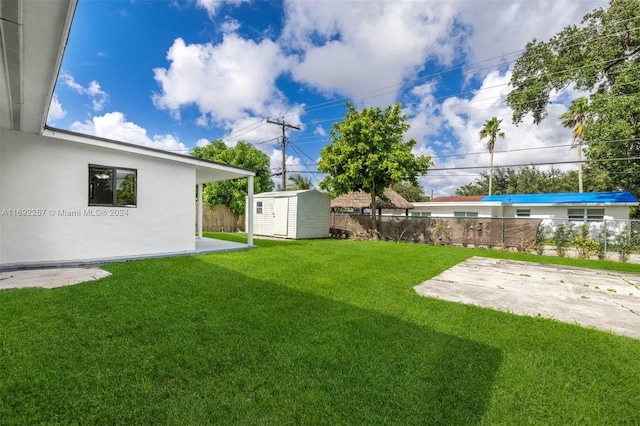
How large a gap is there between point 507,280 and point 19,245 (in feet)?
34.5

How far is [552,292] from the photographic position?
215 inches

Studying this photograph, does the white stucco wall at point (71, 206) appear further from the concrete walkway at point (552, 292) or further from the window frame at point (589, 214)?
the window frame at point (589, 214)

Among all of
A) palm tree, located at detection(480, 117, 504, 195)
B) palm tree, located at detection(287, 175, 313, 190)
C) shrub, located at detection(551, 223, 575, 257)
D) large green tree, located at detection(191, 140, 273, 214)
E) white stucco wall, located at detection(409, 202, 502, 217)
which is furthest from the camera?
palm tree, located at detection(287, 175, 313, 190)

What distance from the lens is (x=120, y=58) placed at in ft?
41.6

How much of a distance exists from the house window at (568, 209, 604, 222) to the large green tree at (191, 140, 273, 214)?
19.2 m

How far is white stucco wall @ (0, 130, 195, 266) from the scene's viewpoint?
5996 millimetres

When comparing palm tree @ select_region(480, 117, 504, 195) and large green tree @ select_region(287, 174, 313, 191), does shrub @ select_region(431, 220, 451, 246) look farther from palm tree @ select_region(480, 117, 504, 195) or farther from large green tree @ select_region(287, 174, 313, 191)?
large green tree @ select_region(287, 174, 313, 191)

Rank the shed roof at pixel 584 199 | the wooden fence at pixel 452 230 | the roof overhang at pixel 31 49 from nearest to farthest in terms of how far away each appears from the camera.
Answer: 1. the roof overhang at pixel 31 49
2. the wooden fence at pixel 452 230
3. the shed roof at pixel 584 199

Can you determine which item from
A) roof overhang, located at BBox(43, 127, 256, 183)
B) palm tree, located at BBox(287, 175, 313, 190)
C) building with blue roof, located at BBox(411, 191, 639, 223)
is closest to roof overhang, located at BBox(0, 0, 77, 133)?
roof overhang, located at BBox(43, 127, 256, 183)

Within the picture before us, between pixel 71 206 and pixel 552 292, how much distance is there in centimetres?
1028

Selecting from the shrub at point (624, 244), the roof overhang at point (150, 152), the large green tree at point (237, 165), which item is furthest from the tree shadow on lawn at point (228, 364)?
the large green tree at point (237, 165)

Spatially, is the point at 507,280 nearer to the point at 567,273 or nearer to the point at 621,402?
the point at 567,273

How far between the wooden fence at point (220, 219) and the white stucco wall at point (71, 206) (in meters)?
9.85

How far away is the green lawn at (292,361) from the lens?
2014 millimetres
